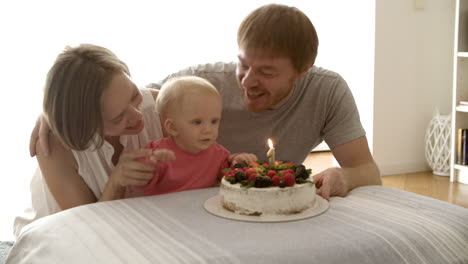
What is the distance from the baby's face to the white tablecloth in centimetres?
31

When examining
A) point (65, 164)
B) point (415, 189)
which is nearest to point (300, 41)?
point (65, 164)

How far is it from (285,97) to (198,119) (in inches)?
17.7

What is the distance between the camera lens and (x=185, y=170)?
5.07ft

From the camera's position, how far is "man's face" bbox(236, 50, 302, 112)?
→ 165 cm

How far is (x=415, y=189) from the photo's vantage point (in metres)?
3.67

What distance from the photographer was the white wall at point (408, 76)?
13.2ft

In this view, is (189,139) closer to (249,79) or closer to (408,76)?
(249,79)

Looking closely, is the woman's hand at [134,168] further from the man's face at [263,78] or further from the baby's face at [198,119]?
the man's face at [263,78]

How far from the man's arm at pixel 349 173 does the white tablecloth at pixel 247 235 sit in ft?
0.29

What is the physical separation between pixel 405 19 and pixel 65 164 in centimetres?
314

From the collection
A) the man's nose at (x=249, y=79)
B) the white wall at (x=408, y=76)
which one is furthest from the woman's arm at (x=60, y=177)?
the white wall at (x=408, y=76)

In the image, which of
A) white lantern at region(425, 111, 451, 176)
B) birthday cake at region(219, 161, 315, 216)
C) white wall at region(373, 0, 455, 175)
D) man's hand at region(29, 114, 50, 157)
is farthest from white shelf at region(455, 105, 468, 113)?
man's hand at region(29, 114, 50, 157)

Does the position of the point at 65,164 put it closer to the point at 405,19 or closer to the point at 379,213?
the point at 379,213

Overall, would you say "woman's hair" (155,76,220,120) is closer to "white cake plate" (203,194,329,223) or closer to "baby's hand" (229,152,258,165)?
"baby's hand" (229,152,258,165)
